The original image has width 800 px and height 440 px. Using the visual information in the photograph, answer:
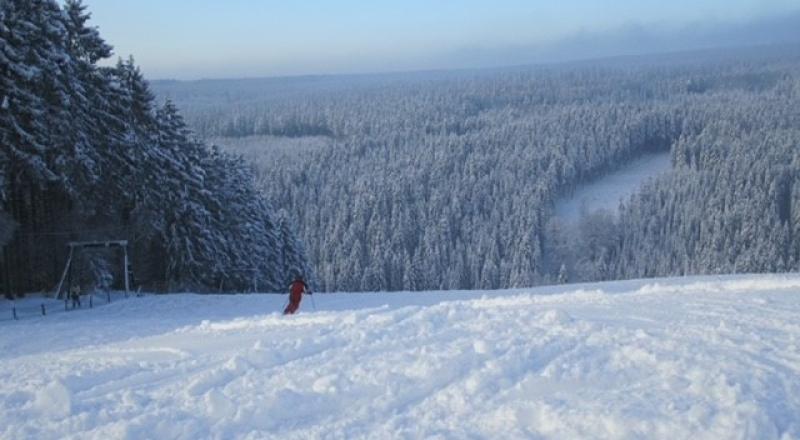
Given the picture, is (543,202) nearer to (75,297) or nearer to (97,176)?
(97,176)

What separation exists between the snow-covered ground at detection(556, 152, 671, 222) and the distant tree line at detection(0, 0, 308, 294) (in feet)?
307

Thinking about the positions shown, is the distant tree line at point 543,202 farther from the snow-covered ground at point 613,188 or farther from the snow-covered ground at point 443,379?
the snow-covered ground at point 443,379

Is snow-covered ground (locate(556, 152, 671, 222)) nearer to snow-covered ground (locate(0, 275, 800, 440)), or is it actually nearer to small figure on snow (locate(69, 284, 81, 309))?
small figure on snow (locate(69, 284, 81, 309))

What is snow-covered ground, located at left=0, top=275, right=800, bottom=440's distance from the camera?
6.38 metres

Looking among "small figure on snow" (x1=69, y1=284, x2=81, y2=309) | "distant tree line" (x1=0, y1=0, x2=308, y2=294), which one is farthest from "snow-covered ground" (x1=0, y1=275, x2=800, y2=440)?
"distant tree line" (x1=0, y1=0, x2=308, y2=294)

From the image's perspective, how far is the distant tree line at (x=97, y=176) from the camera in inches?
886

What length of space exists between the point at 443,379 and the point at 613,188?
132861 mm

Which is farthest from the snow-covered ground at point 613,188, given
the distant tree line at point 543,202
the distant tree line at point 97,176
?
the distant tree line at point 97,176

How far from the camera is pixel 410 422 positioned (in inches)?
260

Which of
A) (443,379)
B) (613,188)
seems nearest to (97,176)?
(443,379)

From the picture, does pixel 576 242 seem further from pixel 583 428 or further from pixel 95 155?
pixel 583 428

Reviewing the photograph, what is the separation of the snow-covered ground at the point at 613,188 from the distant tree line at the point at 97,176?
9371 centimetres

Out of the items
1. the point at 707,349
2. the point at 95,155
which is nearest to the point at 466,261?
the point at 95,155

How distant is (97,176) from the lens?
82.5 ft
